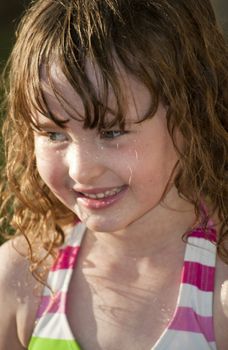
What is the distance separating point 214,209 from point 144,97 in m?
0.37

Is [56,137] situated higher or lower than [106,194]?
higher

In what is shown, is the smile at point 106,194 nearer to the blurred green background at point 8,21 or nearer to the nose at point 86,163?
the nose at point 86,163

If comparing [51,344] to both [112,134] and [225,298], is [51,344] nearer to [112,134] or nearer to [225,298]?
[225,298]

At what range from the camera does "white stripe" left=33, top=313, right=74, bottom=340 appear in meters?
1.83

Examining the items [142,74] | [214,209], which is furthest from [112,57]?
[214,209]

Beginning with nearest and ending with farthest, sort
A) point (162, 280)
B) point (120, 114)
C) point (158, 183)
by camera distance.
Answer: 1. point (120, 114)
2. point (158, 183)
3. point (162, 280)

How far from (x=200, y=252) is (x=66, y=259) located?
1.05 feet

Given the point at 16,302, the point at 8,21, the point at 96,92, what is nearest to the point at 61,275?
the point at 16,302

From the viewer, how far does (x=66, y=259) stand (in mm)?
1944

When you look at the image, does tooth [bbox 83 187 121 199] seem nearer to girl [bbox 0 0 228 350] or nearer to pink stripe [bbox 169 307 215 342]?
girl [bbox 0 0 228 350]

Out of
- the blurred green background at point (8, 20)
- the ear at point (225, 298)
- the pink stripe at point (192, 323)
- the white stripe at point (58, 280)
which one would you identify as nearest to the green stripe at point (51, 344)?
the white stripe at point (58, 280)

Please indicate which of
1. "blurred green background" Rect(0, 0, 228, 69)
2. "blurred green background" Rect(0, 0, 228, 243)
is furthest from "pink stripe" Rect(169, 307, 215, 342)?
"blurred green background" Rect(0, 0, 228, 69)

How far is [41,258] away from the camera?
1954mm

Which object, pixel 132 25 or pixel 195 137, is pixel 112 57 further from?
pixel 195 137
